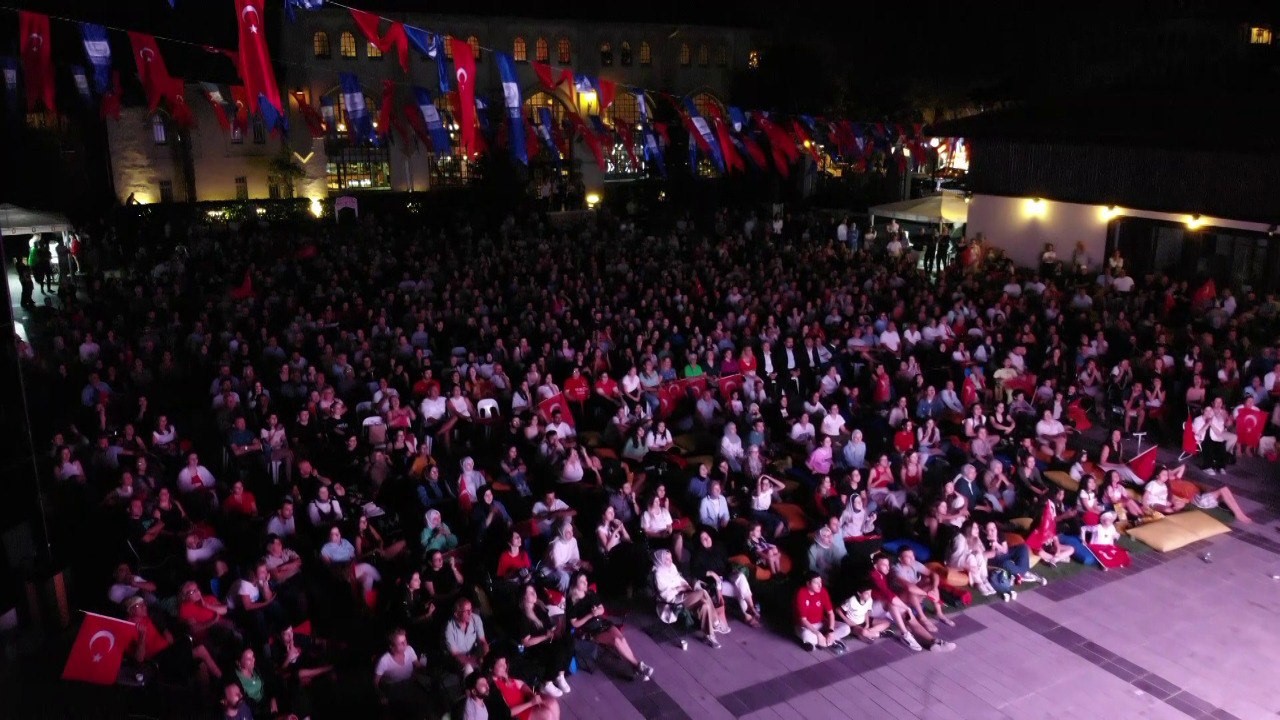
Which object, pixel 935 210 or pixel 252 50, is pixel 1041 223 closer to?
pixel 935 210

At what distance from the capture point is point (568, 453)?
37.3ft

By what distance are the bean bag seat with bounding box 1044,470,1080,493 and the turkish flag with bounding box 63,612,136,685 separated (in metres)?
10.5

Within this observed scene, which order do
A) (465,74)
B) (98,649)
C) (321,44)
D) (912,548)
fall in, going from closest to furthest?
1. (98,649)
2. (912,548)
3. (465,74)
4. (321,44)

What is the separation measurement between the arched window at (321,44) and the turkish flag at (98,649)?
3502 cm

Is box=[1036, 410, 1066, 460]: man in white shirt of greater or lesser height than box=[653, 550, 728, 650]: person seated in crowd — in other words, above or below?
above

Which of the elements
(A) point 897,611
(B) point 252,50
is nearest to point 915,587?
(A) point 897,611

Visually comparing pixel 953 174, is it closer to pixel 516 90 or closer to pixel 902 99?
pixel 902 99

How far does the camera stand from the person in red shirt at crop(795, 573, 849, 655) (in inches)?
349

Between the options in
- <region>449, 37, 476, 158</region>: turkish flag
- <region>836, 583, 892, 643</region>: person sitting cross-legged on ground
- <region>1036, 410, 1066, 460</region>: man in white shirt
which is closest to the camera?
<region>836, 583, 892, 643</region>: person sitting cross-legged on ground

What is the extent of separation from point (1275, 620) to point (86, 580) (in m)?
12.0

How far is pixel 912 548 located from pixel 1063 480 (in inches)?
123

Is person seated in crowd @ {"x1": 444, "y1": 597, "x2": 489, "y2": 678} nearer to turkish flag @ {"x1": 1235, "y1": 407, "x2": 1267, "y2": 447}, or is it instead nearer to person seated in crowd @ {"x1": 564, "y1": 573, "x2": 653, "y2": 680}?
person seated in crowd @ {"x1": 564, "y1": 573, "x2": 653, "y2": 680}

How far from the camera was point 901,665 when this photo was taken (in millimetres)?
8617

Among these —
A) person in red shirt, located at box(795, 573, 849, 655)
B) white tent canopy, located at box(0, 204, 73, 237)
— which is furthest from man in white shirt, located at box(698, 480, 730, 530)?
white tent canopy, located at box(0, 204, 73, 237)
